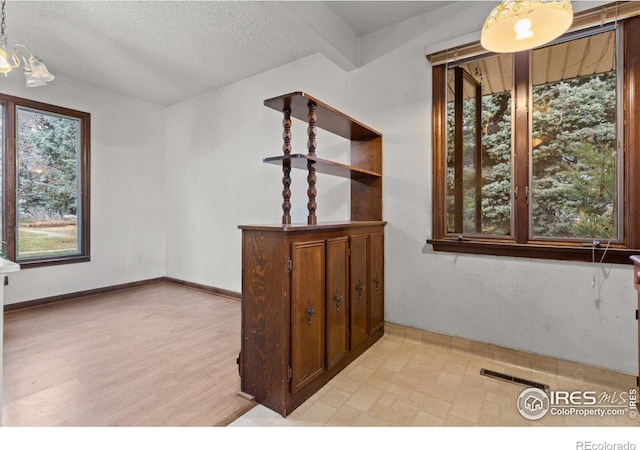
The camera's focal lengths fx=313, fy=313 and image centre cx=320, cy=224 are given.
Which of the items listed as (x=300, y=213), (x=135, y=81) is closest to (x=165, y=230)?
(x=135, y=81)

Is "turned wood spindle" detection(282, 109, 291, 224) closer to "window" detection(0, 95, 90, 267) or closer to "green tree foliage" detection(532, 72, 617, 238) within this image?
"green tree foliage" detection(532, 72, 617, 238)

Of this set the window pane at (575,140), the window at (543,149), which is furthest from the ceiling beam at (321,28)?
the window pane at (575,140)

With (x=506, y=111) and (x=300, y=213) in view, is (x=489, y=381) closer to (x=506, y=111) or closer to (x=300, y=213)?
(x=506, y=111)

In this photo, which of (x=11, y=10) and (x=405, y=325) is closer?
(x=11, y=10)

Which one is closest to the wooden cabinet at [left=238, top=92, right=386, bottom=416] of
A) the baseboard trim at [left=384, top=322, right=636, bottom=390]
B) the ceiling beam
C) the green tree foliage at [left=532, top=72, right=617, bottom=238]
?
the baseboard trim at [left=384, top=322, right=636, bottom=390]

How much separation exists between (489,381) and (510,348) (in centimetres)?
41

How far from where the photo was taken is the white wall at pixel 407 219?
2166mm

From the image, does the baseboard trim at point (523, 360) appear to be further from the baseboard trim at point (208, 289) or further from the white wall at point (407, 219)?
the baseboard trim at point (208, 289)

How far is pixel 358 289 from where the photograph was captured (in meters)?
2.51

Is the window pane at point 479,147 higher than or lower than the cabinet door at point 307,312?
higher

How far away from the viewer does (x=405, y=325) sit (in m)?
2.84

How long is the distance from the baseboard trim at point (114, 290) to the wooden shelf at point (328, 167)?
2.07m

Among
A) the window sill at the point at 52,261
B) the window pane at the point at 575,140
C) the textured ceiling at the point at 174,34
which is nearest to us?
the window pane at the point at 575,140
